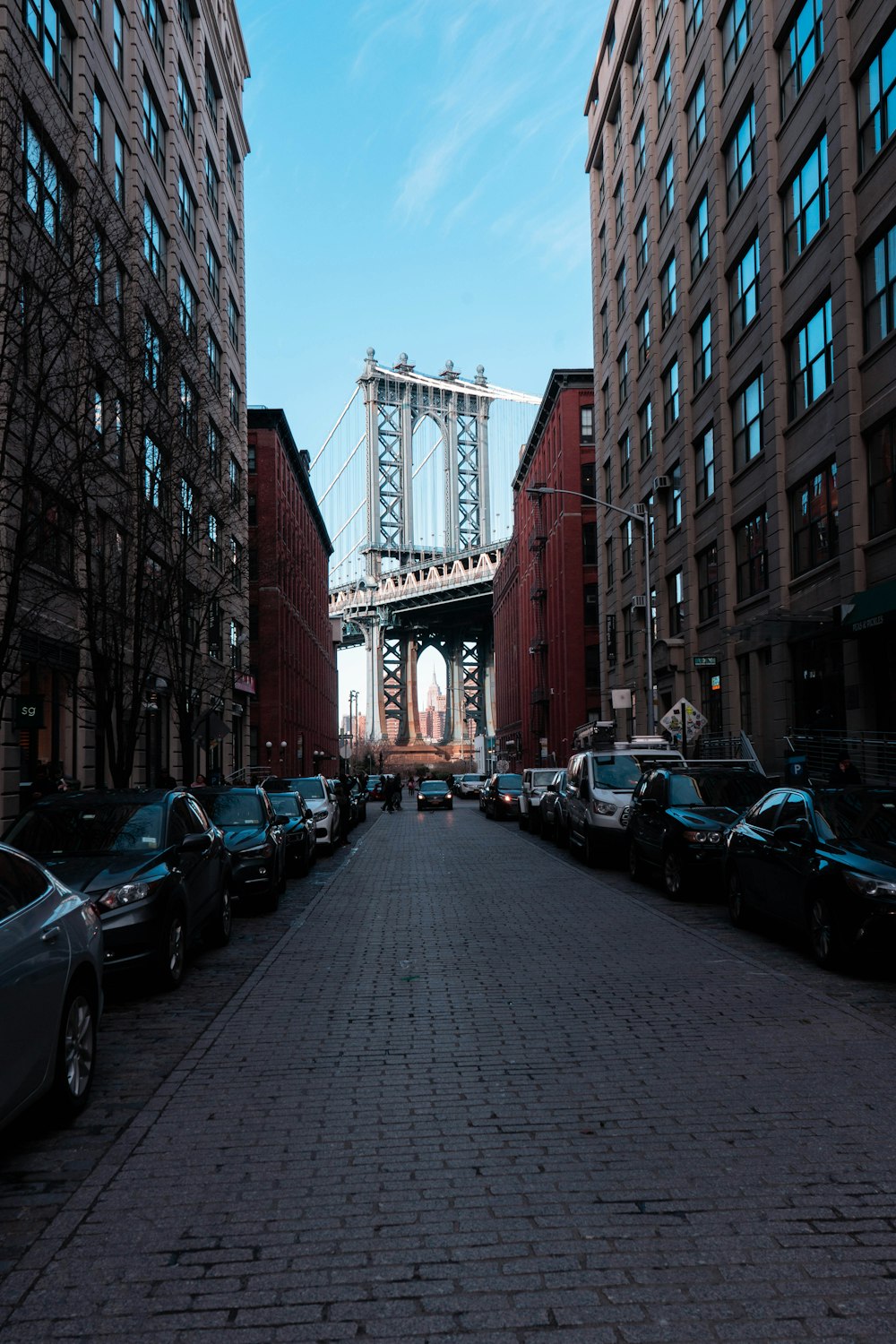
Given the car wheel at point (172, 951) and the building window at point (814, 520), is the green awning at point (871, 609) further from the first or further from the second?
the car wheel at point (172, 951)

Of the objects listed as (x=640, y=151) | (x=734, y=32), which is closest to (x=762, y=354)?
(x=734, y=32)

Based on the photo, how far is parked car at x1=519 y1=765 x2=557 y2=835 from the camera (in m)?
32.8

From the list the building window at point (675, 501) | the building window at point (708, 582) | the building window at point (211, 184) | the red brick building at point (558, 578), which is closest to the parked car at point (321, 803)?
the building window at point (708, 582)

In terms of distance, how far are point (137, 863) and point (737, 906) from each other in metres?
6.03

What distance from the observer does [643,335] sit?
41312 mm

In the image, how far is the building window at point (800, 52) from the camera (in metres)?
23.5

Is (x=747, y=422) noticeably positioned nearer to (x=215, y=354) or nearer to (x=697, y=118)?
(x=697, y=118)

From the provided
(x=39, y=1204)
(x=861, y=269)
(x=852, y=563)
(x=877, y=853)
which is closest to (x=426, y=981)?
(x=877, y=853)

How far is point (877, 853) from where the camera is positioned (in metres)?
9.23

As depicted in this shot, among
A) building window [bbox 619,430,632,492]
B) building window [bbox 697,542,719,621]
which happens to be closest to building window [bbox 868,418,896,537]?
building window [bbox 697,542,719,621]

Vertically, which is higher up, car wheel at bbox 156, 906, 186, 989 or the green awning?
the green awning

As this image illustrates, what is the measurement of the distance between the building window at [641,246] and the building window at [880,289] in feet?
66.4

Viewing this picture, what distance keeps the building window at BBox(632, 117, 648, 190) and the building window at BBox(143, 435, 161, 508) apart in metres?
26.6

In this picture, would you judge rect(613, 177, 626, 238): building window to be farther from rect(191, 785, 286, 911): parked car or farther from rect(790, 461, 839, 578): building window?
rect(191, 785, 286, 911): parked car
